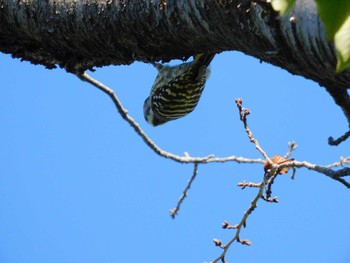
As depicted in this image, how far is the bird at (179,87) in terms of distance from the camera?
5.38 m

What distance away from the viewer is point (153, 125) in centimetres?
702

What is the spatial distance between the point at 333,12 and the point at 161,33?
1.66 meters

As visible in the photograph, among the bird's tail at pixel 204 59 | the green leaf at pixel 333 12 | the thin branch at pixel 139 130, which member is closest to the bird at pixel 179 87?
the bird's tail at pixel 204 59

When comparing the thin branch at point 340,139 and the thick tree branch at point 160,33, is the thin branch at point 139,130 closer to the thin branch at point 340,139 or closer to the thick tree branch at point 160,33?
the thick tree branch at point 160,33

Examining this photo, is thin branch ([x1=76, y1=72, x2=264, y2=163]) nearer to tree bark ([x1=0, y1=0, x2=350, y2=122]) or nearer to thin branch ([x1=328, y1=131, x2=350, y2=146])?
tree bark ([x1=0, y1=0, x2=350, y2=122])

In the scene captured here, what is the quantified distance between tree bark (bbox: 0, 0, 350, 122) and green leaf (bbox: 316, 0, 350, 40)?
0.62 m

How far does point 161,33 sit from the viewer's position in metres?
2.16

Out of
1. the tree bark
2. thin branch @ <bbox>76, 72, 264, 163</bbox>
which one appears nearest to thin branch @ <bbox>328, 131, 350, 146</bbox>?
the tree bark

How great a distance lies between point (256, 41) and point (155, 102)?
15.1ft

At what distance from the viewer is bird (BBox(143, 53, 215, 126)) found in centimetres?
538

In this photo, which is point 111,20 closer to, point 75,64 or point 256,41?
point 75,64

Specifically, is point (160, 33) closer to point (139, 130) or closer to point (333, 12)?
point (333, 12)

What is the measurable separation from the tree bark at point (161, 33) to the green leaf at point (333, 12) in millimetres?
616

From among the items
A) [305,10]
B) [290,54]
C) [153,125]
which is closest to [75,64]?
[290,54]
